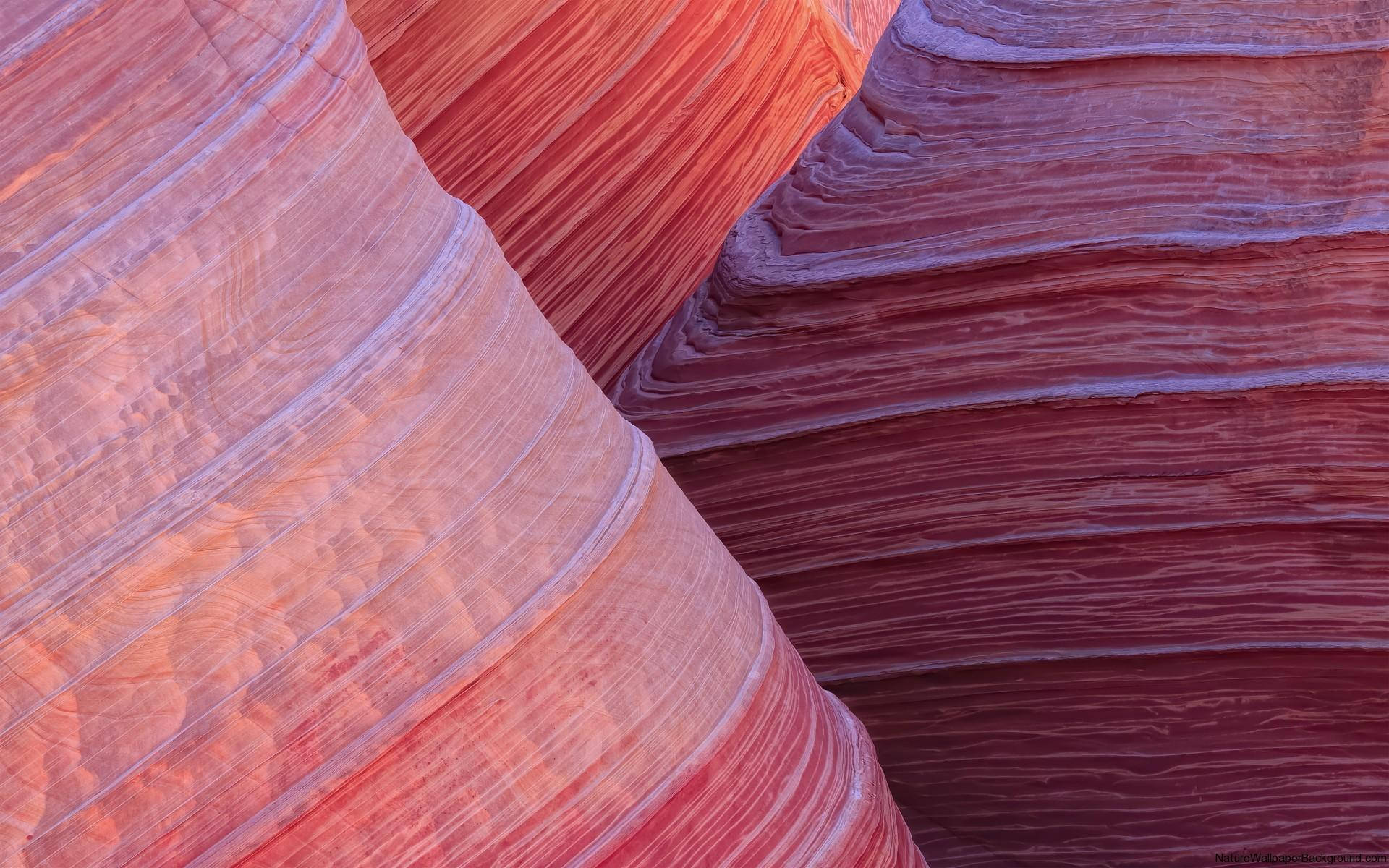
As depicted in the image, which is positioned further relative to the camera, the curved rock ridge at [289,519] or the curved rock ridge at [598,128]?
the curved rock ridge at [598,128]

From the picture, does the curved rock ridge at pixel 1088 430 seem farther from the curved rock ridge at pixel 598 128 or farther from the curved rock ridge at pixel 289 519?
the curved rock ridge at pixel 289 519

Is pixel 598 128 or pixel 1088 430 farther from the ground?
pixel 598 128

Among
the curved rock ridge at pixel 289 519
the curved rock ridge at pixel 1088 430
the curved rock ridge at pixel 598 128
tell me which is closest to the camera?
the curved rock ridge at pixel 289 519

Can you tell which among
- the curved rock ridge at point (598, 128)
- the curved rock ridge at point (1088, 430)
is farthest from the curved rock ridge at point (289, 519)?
the curved rock ridge at point (598, 128)

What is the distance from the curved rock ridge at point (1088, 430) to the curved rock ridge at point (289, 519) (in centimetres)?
43

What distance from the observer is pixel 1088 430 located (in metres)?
1.04

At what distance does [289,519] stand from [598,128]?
79 centimetres

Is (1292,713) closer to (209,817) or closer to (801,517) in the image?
(801,517)

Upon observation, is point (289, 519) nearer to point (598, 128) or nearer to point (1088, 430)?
point (1088, 430)

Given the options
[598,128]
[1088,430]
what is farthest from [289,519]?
[598,128]

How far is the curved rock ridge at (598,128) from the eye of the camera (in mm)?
1238

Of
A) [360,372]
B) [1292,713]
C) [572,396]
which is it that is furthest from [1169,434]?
[360,372]

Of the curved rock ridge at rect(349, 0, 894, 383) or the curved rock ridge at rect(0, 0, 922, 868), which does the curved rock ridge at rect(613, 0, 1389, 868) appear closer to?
the curved rock ridge at rect(349, 0, 894, 383)

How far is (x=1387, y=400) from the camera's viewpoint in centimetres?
97
